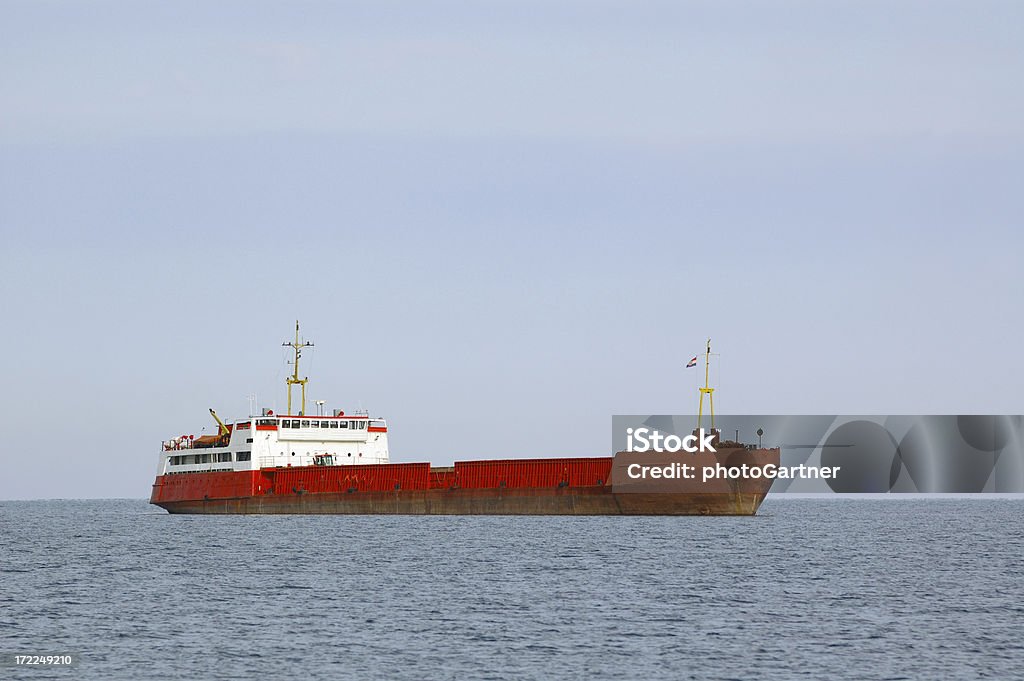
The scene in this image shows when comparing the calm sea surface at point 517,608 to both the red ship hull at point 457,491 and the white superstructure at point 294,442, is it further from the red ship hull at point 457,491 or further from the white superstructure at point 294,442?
the white superstructure at point 294,442

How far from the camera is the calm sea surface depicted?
25859mm

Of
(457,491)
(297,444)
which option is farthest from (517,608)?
(297,444)

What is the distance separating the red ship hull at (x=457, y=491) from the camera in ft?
208

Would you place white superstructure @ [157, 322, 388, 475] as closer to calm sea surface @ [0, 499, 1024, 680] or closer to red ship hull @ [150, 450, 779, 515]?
red ship hull @ [150, 450, 779, 515]

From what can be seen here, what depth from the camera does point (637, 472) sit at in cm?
6300

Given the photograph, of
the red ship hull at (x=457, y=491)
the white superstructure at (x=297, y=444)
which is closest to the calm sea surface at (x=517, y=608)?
the red ship hull at (x=457, y=491)

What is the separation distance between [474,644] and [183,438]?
2323 inches

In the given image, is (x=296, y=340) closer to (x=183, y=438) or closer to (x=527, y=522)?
(x=183, y=438)

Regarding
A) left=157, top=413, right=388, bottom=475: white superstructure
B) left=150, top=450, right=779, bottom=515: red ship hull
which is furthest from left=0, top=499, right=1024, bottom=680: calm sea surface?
left=157, top=413, right=388, bottom=475: white superstructure

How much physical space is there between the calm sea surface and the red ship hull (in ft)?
15.0

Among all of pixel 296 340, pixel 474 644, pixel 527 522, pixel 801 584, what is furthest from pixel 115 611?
pixel 296 340

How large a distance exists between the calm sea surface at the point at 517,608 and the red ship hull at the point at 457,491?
458 cm

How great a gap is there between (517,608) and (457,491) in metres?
37.8

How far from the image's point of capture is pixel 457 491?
7150 cm
